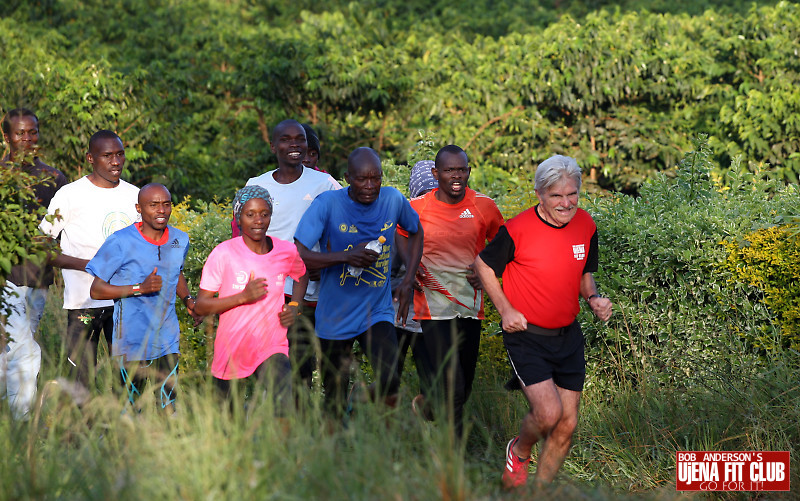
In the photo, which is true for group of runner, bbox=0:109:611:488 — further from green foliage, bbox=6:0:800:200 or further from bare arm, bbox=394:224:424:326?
green foliage, bbox=6:0:800:200

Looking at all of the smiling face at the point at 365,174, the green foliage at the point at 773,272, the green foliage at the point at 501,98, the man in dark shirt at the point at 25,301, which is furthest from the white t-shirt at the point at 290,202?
the green foliage at the point at 501,98

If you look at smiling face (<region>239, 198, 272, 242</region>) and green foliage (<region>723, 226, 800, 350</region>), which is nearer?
smiling face (<region>239, 198, 272, 242</region>)

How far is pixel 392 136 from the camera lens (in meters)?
16.7

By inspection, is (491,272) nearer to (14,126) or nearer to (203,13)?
(14,126)

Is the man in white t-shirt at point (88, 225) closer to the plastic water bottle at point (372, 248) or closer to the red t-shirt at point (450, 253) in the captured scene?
the plastic water bottle at point (372, 248)

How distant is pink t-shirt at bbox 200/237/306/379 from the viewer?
5535 mm

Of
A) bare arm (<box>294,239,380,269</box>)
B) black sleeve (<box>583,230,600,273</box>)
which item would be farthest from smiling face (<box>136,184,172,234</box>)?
black sleeve (<box>583,230,600,273</box>)

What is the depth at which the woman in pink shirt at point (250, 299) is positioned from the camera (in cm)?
549

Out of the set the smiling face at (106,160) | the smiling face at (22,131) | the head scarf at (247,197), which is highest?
the smiling face at (22,131)

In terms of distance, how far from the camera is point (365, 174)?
19.2ft

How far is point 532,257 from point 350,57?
38.5 feet

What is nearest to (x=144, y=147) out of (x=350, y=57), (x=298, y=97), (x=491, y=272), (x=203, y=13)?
(x=298, y=97)

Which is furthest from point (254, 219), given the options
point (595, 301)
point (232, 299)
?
point (595, 301)

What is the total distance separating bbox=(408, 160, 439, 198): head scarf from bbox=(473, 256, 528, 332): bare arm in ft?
5.63
